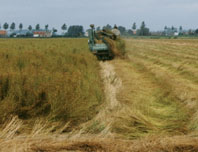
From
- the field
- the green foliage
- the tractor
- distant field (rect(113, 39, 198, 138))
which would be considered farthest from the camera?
the green foliage

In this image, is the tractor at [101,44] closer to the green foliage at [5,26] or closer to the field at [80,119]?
the field at [80,119]

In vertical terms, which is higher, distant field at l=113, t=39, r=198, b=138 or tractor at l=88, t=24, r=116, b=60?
tractor at l=88, t=24, r=116, b=60

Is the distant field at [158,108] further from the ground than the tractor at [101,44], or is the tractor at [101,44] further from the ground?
the tractor at [101,44]

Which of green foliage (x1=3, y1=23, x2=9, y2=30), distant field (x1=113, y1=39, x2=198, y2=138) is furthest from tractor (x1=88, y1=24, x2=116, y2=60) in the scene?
green foliage (x1=3, y1=23, x2=9, y2=30)

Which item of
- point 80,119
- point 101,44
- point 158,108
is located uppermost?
point 101,44

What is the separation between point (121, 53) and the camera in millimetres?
17641

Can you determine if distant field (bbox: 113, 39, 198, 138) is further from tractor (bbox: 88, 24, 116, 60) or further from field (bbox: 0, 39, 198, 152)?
tractor (bbox: 88, 24, 116, 60)

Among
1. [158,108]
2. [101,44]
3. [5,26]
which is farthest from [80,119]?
[5,26]

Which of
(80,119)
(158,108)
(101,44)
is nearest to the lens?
(80,119)

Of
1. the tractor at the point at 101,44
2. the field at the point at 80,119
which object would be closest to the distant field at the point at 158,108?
the field at the point at 80,119

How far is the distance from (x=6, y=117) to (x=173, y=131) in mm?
2520

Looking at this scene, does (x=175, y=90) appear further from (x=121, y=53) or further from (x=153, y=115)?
(x=121, y=53)

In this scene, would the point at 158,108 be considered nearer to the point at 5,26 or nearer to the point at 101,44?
the point at 101,44

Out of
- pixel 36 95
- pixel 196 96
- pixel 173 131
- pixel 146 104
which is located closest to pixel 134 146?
pixel 173 131
